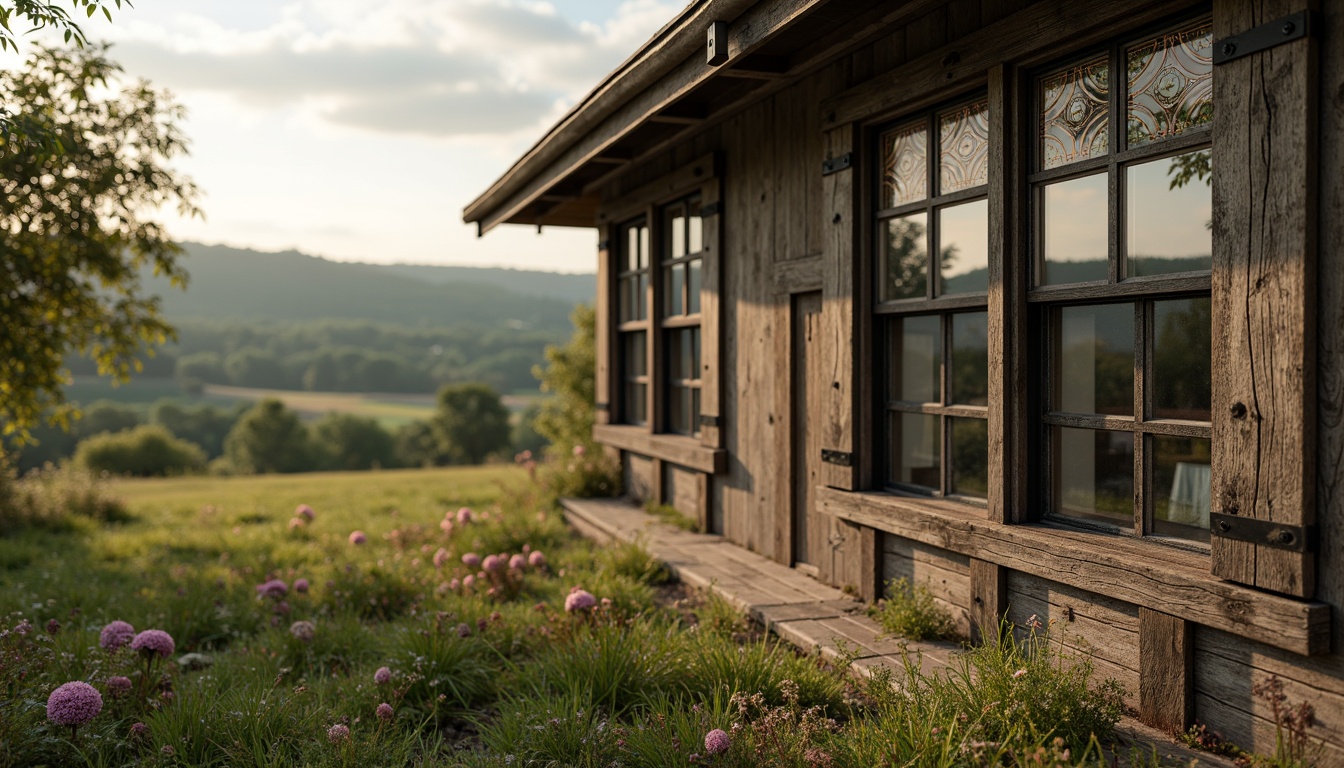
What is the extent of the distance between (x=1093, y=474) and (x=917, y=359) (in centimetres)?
126

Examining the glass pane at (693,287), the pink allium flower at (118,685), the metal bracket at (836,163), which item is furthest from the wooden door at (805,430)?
the pink allium flower at (118,685)

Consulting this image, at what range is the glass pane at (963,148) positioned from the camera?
427cm

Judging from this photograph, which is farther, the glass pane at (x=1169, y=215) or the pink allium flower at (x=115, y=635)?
the pink allium flower at (x=115, y=635)

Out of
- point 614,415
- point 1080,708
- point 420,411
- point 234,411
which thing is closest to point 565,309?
point 420,411

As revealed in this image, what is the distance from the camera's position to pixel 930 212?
4.58m

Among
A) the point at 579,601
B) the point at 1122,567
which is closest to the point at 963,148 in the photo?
the point at 1122,567

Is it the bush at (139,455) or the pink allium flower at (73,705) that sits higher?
the pink allium flower at (73,705)

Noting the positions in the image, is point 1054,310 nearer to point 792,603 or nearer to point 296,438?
point 792,603

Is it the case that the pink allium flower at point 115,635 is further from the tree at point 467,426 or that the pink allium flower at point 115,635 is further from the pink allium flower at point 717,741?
the tree at point 467,426

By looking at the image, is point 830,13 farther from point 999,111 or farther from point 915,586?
point 915,586

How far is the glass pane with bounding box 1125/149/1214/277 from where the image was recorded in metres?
3.34

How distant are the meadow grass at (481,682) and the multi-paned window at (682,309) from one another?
1.88 m

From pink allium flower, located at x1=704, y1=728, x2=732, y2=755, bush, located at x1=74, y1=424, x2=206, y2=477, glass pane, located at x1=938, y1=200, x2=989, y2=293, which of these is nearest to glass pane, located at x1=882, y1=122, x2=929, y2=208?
glass pane, located at x1=938, y1=200, x2=989, y2=293

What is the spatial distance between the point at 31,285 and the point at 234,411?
2153 inches
